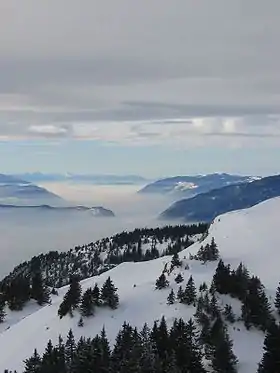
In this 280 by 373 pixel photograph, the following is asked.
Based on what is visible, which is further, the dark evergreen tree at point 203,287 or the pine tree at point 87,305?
the dark evergreen tree at point 203,287

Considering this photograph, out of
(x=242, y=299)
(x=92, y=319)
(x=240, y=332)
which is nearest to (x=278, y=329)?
(x=240, y=332)

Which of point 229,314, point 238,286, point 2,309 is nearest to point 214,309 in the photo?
point 229,314

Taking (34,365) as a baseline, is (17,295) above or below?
above

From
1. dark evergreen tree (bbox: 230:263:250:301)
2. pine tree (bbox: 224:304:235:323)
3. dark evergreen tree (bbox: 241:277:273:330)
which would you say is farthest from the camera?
dark evergreen tree (bbox: 230:263:250:301)

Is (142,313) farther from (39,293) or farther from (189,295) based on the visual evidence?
(39,293)

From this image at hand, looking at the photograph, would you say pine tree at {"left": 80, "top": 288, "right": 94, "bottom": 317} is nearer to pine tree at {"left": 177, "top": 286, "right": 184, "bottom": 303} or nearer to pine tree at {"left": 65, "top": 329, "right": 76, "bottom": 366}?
pine tree at {"left": 65, "top": 329, "right": 76, "bottom": 366}

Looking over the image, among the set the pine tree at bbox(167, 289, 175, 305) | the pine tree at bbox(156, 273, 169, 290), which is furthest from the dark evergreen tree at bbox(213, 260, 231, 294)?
the pine tree at bbox(156, 273, 169, 290)

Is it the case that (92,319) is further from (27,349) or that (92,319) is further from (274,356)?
(274,356)

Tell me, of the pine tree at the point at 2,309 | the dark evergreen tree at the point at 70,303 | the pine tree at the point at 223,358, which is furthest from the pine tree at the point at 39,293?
the pine tree at the point at 223,358

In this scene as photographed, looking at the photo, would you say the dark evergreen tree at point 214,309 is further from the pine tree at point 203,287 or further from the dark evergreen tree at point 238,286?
the pine tree at point 203,287

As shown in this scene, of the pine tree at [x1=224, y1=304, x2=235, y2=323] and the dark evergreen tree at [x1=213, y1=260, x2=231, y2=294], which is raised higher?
the dark evergreen tree at [x1=213, y1=260, x2=231, y2=294]

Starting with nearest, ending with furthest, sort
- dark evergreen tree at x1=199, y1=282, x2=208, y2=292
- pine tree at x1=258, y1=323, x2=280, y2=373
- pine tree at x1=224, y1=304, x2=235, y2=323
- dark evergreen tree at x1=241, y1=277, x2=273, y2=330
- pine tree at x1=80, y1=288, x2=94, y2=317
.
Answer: pine tree at x1=258, y1=323, x2=280, y2=373 → dark evergreen tree at x1=241, y1=277, x2=273, y2=330 → pine tree at x1=224, y1=304, x2=235, y2=323 → pine tree at x1=80, y1=288, x2=94, y2=317 → dark evergreen tree at x1=199, y1=282, x2=208, y2=292
